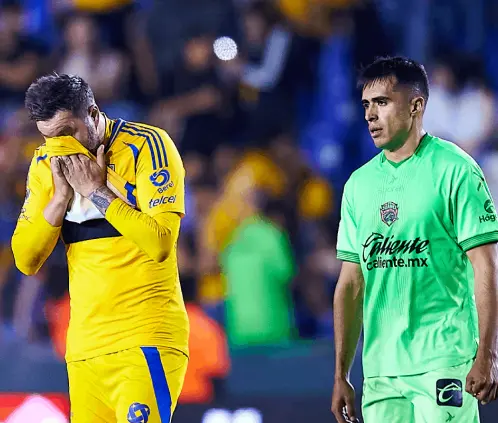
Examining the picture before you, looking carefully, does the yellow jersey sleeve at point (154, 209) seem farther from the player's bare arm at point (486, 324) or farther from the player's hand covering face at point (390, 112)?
the player's bare arm at point (486, 324)

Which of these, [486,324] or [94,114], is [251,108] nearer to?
[94,114]

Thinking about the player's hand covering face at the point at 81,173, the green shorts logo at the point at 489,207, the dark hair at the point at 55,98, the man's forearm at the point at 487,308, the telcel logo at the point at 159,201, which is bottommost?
the man's forearm at the point at 487,308

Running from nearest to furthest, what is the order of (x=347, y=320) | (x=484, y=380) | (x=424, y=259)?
1. (x=484, y=380)
2. (x=424, y=259)
3. (x=347, y=320)

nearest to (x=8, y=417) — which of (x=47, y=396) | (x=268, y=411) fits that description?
(x=47, y=396)

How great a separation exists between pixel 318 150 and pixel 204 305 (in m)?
2.19

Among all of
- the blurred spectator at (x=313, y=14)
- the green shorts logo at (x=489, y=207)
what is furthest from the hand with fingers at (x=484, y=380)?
the blurred spectator at (x=313, y=14)

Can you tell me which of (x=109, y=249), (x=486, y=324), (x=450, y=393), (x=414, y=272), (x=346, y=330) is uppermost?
(x=109, y=249)

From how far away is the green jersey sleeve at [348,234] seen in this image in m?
4.35

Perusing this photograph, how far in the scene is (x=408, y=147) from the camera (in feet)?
13.8

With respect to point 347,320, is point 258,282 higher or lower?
lower

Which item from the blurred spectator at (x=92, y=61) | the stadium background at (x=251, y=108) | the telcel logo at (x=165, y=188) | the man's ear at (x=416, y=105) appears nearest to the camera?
the telcel logo at (x=165, y=188)

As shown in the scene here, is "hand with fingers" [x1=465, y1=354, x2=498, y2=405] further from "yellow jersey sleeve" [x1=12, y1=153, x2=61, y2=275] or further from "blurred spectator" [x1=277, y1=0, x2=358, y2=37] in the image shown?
"blurred spectator" [x1=277, y1=0, x2=358, y2=37]

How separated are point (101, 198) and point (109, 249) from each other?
0.80ft

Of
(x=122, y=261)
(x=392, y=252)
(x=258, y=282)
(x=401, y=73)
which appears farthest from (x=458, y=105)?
(x=122, y=261)
